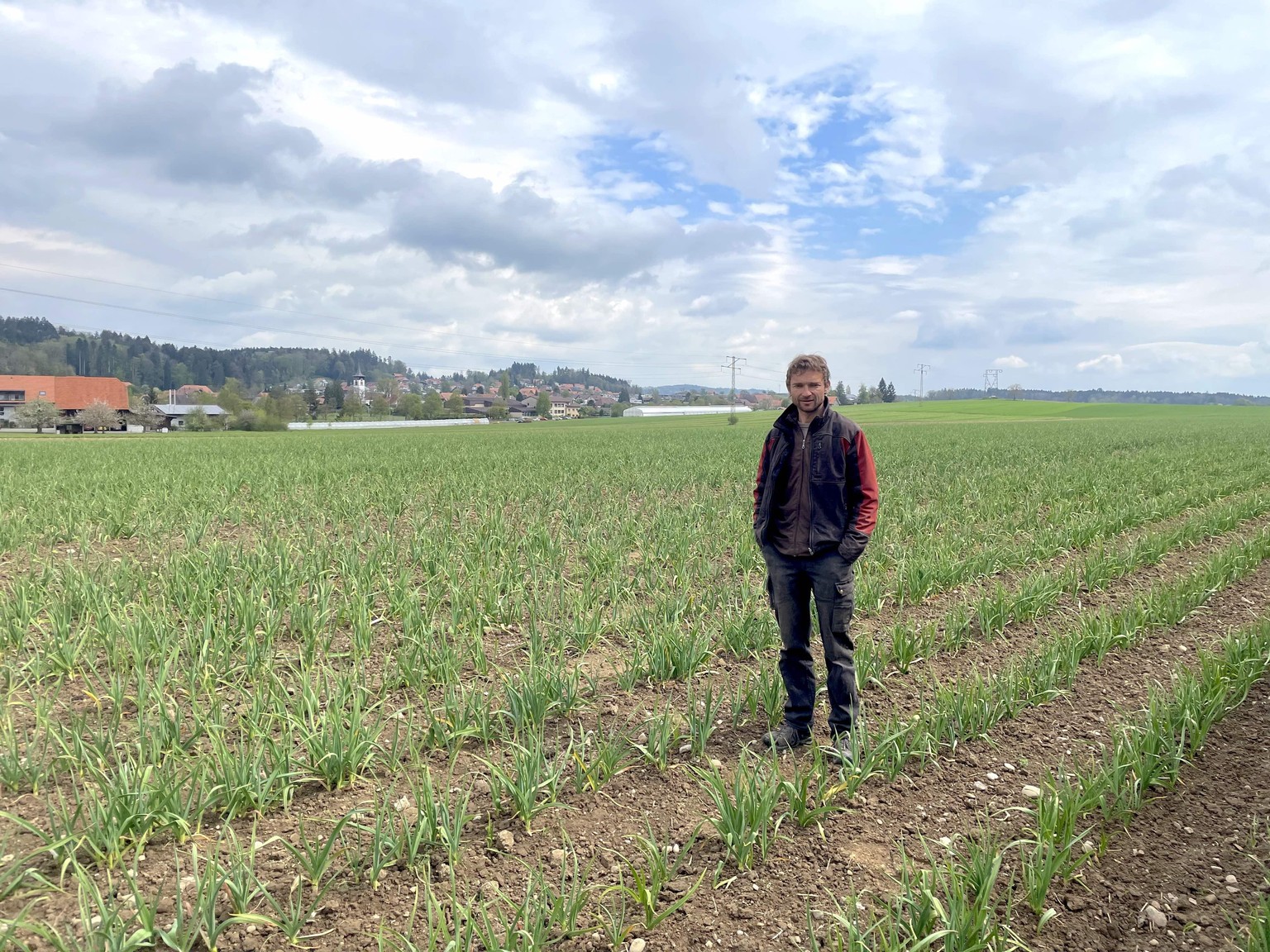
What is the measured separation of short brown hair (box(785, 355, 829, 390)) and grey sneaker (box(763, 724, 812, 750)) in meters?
2.17

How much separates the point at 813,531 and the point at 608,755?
5.80ft

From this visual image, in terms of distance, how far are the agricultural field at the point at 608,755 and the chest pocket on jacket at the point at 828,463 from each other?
5.07ft

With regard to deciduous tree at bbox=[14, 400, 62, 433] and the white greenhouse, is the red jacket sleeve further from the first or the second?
the white greenhouse

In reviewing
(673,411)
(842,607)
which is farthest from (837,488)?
(673,411)

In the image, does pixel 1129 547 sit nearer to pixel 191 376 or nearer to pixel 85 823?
pixel 85 823

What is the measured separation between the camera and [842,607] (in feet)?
14.1

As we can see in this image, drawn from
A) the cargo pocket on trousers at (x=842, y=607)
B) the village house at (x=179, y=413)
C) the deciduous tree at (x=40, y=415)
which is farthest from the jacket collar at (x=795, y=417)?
the village house at (x=179, y=413)

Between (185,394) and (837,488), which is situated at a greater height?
(185,394)

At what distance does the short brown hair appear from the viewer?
167 inches

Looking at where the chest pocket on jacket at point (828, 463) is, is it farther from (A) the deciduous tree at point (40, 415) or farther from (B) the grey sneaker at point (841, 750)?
(A) the deciduous tree at point (40, 415)

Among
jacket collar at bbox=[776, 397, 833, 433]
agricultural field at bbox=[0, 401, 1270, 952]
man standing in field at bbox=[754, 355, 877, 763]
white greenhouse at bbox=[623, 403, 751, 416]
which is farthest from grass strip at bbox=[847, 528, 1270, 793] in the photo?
white greenhouse at bbox=[623, 403, 751, 416]

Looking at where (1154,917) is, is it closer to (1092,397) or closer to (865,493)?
(865,493)

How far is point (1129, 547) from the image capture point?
960 cm

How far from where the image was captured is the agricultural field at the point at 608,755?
299 centimetres
